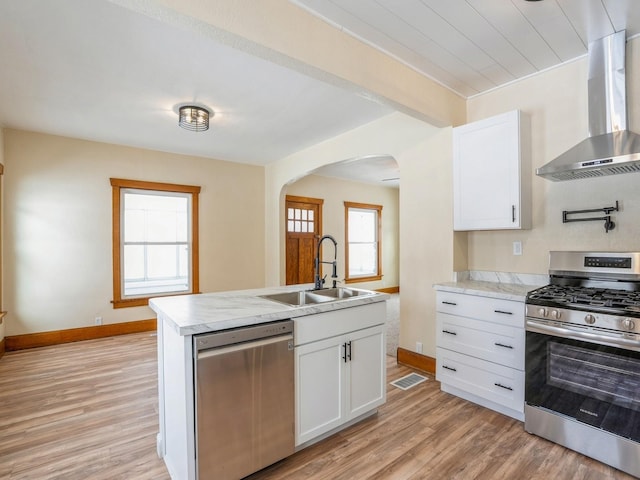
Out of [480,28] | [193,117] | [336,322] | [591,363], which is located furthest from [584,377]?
[193,117]

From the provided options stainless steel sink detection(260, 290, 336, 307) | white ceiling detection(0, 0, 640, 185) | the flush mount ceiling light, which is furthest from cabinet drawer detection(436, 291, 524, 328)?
the flush mount ceiling light

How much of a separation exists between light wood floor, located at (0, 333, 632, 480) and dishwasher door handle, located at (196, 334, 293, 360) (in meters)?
0.78

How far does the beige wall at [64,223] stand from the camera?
13.2 ft

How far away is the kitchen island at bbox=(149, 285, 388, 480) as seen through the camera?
1.59 metres

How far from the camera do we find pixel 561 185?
2.64m

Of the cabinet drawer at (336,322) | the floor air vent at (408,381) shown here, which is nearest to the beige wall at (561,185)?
the floor air vent at (408,381)

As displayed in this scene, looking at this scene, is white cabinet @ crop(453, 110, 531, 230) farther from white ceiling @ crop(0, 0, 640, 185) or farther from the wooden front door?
the wooden front door

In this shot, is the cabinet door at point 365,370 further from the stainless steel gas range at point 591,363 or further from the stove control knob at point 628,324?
the stove control knob at point 628,324

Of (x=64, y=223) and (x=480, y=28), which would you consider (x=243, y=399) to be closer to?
(x=480, y=28)

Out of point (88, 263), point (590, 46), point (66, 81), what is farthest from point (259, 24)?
point (88, 263)

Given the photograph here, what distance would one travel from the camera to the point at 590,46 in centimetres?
235

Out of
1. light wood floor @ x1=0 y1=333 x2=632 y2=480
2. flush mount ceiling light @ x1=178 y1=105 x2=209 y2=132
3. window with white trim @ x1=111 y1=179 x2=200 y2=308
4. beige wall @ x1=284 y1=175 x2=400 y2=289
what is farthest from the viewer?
beige wall @ x1=284 y1=175 x2=400 y2=289

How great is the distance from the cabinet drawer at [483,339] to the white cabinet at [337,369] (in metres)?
0.75

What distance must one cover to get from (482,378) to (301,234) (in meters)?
4.38
